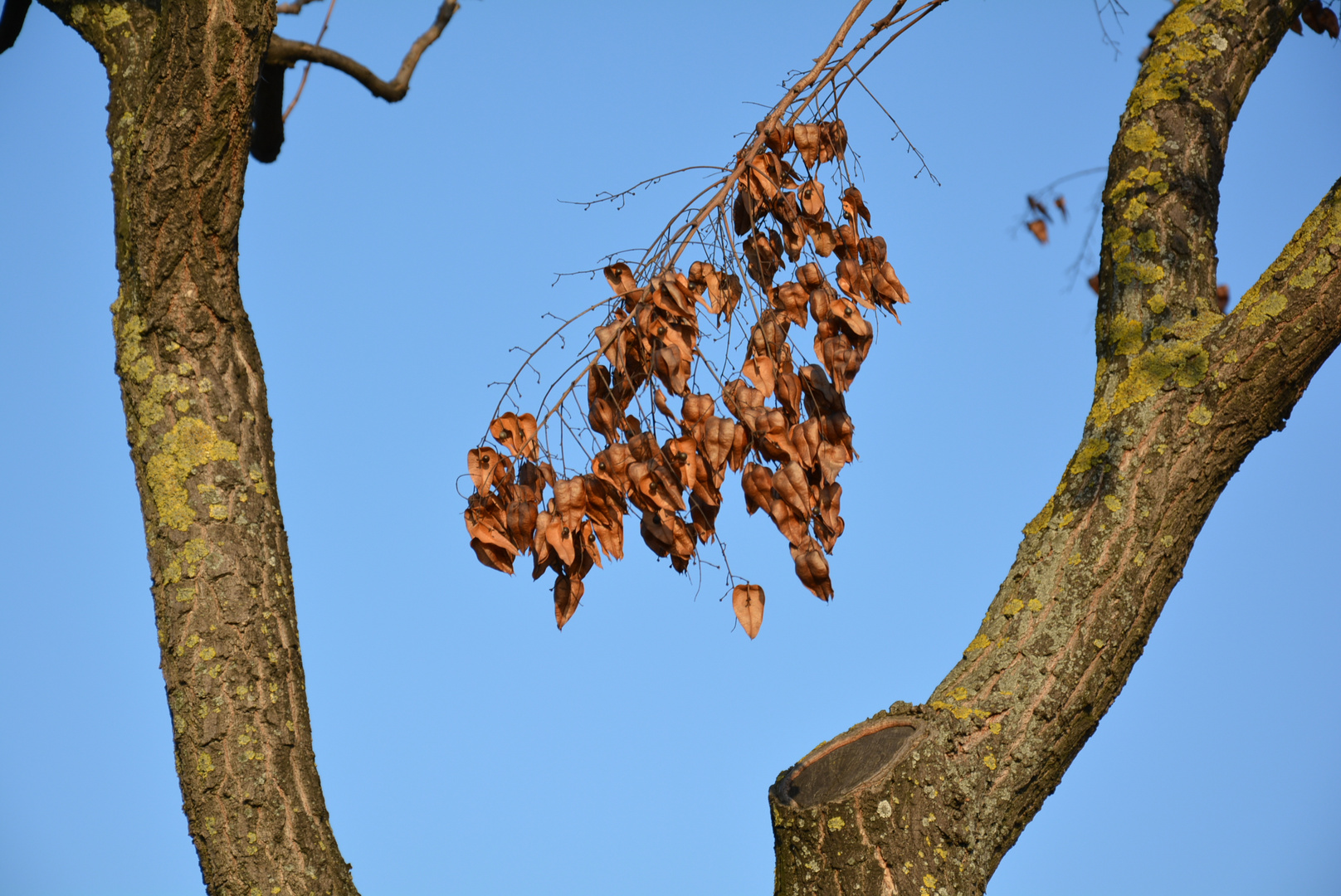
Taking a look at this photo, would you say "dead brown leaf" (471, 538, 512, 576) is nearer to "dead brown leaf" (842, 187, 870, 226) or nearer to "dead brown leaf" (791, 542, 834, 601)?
"dead brown leaf" (791, 542, 834, 601)

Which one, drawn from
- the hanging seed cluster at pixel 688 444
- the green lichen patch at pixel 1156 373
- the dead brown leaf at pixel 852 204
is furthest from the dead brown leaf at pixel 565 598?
the green lichen patch at pixel 1156 373

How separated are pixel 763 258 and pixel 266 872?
5.16ft

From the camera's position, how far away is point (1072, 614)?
2172 millimetres

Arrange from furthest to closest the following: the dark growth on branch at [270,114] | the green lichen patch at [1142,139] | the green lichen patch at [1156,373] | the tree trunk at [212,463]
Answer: the dark growth on branch at [270,114] → the green lichen patch at [1142,139] → the green lichen patch at [1156,373] → the tree trunk at [212,463]

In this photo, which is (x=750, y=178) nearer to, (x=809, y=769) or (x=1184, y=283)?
(x=1184, y=283)

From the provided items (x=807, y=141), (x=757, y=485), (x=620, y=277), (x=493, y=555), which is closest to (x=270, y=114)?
(x=620, y=277)

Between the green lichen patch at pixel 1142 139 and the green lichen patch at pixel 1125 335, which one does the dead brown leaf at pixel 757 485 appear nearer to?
the green lichen patch at pixel 1125 335

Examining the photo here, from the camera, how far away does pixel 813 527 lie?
202 cm

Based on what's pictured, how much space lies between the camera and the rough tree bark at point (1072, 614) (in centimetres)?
209

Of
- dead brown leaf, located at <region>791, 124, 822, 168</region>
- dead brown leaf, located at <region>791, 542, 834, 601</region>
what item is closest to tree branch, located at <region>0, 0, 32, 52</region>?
dead brown leaf, located at <region>791, 124, 822, 168</region>

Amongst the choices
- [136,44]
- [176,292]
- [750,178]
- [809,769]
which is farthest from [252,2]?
[809,769]

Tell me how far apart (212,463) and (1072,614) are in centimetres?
179

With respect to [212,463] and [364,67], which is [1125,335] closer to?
[212,463]

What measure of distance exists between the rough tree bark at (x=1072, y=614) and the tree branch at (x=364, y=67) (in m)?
2.72
